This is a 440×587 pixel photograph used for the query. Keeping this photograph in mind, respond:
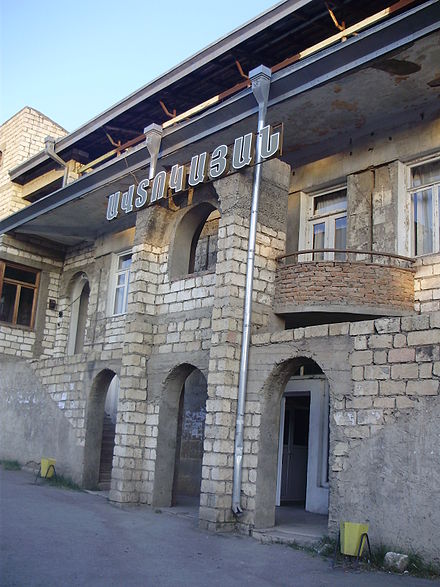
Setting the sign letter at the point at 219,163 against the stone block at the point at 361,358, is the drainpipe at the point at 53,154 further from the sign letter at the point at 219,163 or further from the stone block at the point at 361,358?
the stone block at the point at 361,358

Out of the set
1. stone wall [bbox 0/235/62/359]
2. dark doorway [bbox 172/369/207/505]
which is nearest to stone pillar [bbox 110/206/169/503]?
dark doorway [bbox 172/369/207/505]

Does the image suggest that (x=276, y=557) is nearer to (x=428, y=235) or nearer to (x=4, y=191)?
(x=428, y=235)

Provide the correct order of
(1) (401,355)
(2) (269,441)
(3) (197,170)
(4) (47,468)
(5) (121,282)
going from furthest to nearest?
1. (5) (121,282)
2. (4) (47,468)
3. (3) (197,170)
4. (2) (269,441)
5. (1) (401,355)

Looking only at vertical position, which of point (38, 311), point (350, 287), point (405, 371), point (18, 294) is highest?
point (18, 294)

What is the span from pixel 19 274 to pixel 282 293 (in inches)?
456

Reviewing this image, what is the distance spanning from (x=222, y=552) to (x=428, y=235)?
6335mm

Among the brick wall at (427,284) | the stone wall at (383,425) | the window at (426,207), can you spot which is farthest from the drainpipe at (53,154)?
the stone wall at (383,425)

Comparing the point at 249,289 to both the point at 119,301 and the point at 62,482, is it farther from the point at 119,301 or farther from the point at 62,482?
the point at 119,301

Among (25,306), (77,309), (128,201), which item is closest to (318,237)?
(128,201)

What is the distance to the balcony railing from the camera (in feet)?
34.9

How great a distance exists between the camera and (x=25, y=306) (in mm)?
20391

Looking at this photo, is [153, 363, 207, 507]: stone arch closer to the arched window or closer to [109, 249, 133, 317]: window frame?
the arched window

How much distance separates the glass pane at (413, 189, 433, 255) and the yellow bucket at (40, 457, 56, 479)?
29.8 ft

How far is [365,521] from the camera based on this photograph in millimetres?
8250
